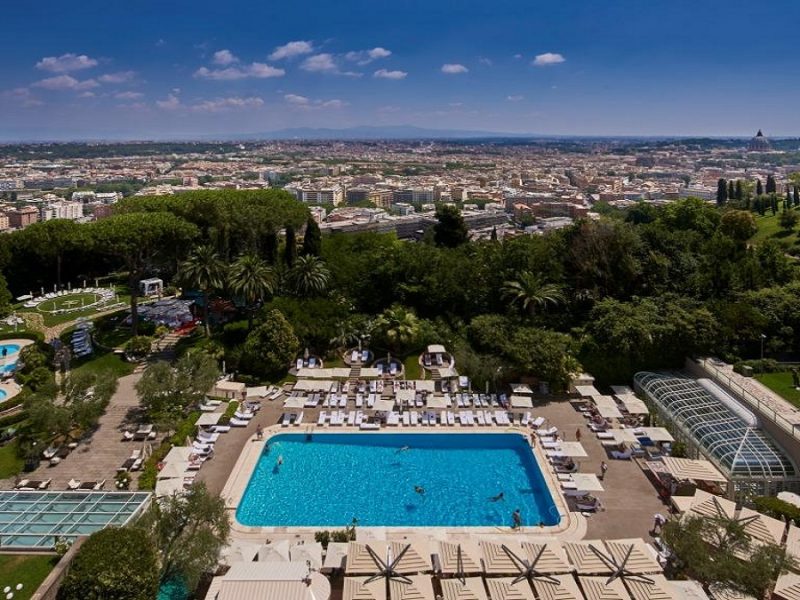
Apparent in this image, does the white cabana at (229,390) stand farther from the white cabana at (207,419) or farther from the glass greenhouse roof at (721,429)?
the glass greenhouse roof at (721,429)

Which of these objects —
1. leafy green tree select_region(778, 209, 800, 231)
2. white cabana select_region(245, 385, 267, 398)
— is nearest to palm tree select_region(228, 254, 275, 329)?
white cabana select_region(245, 385, 267, 398)

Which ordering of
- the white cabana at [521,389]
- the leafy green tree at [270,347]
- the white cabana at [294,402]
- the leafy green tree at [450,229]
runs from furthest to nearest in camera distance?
1. the leafy green tree at [450,229]
2. the leafy green tree at [270,347]
3. the white cabana at [521,389]
4. the white cabana at [294,402]

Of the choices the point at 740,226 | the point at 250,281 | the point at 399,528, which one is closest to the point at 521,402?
the point at 399,528

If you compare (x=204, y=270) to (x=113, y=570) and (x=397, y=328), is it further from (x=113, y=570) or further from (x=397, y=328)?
(x=113, y=570)

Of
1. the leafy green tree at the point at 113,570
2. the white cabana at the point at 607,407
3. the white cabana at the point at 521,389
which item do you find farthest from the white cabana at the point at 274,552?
the white cabana at the point at 607,407

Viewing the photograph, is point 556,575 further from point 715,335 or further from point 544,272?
point 544,272

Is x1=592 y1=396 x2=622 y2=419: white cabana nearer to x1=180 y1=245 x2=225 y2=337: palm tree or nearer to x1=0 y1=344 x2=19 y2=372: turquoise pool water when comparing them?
x1=180 y1=245 x2=225 y2=337: palm tree

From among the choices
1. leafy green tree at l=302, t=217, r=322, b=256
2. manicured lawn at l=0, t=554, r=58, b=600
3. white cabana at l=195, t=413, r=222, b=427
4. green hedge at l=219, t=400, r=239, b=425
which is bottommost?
green hedge at l=219, t=400, r=239, b=425

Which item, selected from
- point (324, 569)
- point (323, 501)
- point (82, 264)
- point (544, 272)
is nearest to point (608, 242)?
point (544, 272)
